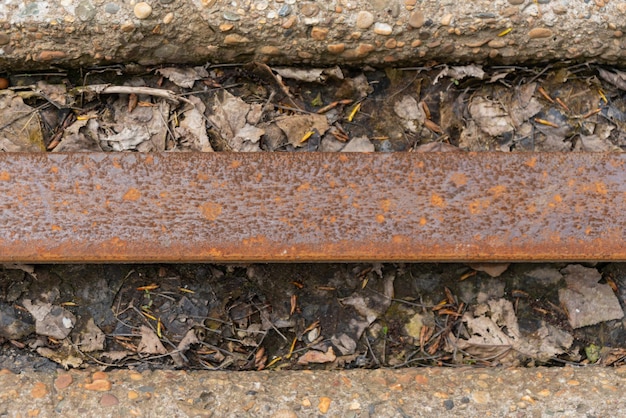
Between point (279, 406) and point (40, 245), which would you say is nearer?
point (40, 245)

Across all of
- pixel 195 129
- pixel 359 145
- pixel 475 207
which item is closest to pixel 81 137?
pixel 195 129

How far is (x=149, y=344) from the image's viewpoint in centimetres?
195

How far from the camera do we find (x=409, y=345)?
6.52 ft

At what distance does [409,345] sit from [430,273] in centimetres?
25

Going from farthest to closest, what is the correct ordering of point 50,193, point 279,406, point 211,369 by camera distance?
point 211,369
point 279,406
point 50,193

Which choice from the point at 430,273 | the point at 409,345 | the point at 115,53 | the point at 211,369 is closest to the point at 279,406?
the point at 211,369

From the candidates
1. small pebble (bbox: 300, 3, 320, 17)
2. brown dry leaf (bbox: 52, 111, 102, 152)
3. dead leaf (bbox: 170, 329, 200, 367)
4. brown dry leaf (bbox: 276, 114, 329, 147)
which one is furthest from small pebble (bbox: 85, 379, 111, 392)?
small pebble (bbox: 300, 3, 320, 17)

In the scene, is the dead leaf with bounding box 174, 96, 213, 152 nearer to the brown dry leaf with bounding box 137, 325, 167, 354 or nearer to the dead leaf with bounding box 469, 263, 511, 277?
the brown dry leaf with bounding box 137, 325, 167, 354

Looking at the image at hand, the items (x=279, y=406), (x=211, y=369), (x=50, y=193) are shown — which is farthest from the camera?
(x=211, y=369)

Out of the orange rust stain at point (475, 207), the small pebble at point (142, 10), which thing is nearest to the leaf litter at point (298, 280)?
the small pebble at point (142, 10)

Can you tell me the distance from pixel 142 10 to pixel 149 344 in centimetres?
108

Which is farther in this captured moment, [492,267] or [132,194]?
[492,267]

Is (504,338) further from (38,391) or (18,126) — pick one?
(18,126)

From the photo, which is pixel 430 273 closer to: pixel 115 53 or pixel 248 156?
pixel 248 156
